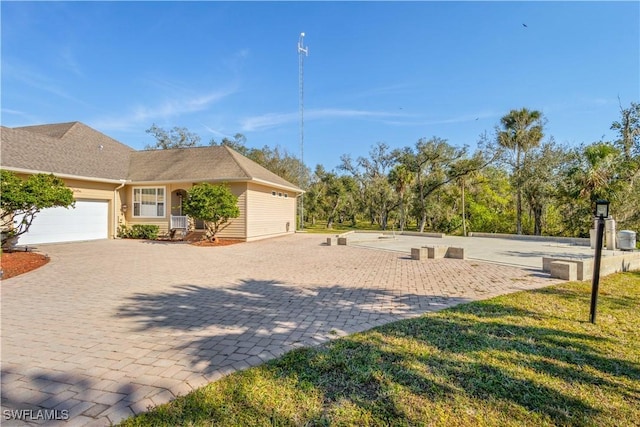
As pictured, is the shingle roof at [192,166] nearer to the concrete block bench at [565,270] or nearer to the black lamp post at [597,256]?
the concrete block bench at [565,270]

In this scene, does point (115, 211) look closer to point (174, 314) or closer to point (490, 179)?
point (174, 314)

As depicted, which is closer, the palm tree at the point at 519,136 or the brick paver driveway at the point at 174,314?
the brick paver driveway at the point at 174,314

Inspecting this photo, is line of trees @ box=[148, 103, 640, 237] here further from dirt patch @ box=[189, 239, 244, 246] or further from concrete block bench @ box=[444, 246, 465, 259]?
dirt patch @ box=[189, 239, 244, 246]

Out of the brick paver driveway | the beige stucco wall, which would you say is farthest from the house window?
the brick paver driveway

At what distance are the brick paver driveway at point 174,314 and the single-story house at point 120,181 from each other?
5924mm

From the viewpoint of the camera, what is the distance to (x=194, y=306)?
4.86 metres

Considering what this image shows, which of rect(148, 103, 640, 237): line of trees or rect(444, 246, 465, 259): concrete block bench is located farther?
rect(148, 103, 640, 237): line of trees

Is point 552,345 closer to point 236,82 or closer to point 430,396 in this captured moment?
point 430,396

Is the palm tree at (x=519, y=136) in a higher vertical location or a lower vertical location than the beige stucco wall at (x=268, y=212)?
higher

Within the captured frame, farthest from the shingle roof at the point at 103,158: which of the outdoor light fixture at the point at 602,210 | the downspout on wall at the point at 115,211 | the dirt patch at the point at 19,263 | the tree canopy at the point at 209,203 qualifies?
the outdoor light fixture at the point at 602,210

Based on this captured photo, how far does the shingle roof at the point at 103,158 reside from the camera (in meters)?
12.6

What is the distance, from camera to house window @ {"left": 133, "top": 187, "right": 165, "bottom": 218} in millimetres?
15922

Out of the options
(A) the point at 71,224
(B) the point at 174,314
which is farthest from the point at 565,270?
(A) the point at 71,224

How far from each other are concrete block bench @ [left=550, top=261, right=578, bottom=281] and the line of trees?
1109 cm
